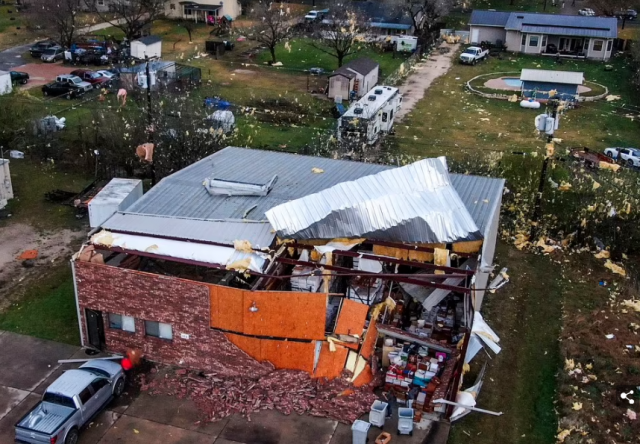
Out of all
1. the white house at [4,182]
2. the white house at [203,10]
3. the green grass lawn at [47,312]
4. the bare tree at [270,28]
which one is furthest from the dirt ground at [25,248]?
the white house at [203,10]

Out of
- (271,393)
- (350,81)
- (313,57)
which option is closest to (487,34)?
(313,57)

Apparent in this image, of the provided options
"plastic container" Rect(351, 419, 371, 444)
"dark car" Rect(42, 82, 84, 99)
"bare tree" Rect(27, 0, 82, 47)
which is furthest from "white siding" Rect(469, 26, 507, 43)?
"plastic container" Rect(351, 419, 371, 444)

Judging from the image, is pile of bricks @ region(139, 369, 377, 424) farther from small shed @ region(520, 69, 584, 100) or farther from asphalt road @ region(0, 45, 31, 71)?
asphalt road @ region(0, 45, 31, 71)

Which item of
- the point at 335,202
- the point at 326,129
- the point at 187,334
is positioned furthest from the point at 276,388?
the point at 326,129

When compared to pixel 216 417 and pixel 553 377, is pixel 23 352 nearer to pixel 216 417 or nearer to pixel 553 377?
pixel 216 417

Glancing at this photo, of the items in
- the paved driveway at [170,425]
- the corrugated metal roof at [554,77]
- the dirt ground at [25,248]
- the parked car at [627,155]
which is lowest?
the paved driveway at [170,425]

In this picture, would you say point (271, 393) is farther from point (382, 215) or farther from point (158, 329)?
point (382, 215)

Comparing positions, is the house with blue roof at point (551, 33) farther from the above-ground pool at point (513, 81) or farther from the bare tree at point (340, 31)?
the bare tree at point (340, 31)
